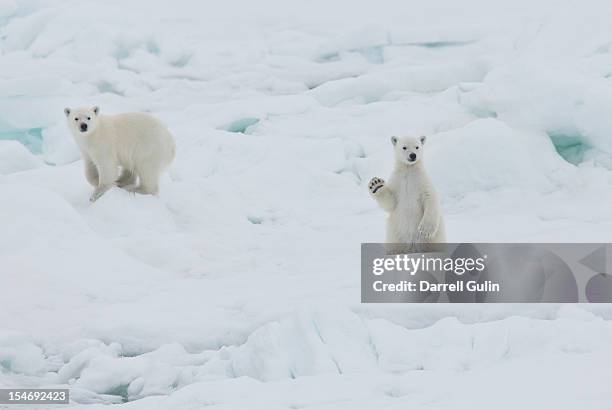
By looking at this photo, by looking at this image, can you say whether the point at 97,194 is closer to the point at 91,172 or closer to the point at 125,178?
the point at 91,172

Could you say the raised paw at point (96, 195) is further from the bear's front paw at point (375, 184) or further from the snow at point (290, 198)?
the bear's front paw at point (375, 184)

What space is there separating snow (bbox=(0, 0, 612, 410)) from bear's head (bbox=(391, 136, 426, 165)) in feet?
2.03

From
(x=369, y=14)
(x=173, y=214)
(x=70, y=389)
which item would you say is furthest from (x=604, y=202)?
(x=369, y=14)

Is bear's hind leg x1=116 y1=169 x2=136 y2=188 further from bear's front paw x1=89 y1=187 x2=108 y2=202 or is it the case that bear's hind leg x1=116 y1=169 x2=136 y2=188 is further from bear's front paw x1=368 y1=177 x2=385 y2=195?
bear's front paw x1=368 y1=177 x2=385 y2=195

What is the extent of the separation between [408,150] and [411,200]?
9.3 inches

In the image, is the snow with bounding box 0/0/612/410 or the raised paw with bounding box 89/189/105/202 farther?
the raised paw with bounding box 89/189/105/202

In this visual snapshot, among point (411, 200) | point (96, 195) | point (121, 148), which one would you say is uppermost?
point (121, 148)

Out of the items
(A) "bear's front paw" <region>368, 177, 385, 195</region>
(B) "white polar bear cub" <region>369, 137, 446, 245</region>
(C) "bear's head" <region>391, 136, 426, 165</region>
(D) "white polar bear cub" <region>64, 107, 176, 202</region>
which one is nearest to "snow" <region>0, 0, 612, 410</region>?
(D) "white polar bear cub" <region>64, 107, 176, 202</region>

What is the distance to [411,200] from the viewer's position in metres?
3.70

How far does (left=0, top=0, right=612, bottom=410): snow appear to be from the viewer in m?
2.79

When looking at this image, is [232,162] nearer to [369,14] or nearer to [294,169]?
[294,169]

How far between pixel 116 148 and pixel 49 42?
4.87 metres

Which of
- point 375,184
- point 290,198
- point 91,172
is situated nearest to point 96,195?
point 91,172

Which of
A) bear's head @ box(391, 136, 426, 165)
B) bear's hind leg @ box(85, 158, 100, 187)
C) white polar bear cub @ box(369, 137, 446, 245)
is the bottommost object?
white polar bear cub @ box(369, 137, 446, 245)
